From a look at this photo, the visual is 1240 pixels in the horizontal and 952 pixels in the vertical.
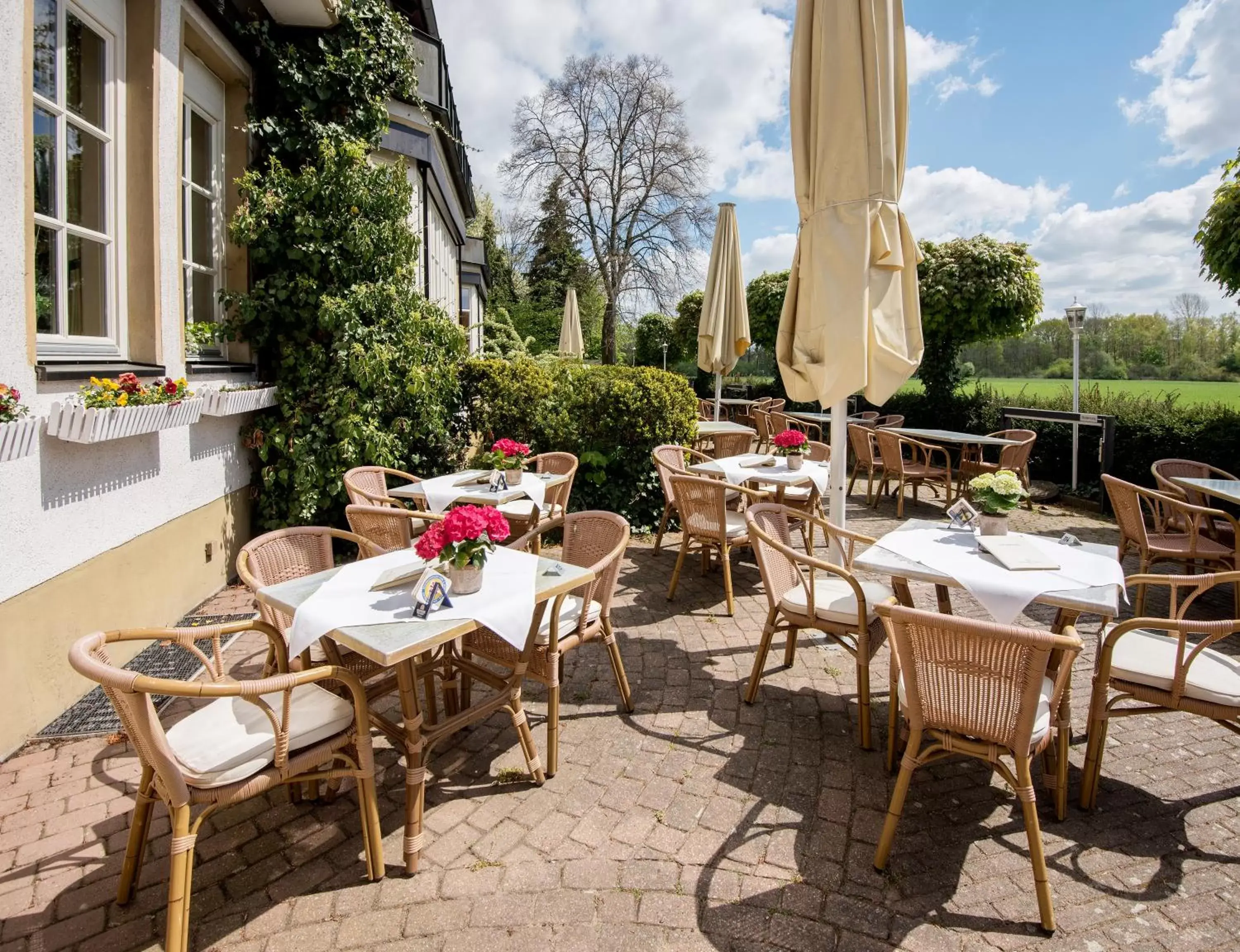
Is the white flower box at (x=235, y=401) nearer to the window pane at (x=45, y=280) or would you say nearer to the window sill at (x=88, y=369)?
the window sill at (x=88, y=369)

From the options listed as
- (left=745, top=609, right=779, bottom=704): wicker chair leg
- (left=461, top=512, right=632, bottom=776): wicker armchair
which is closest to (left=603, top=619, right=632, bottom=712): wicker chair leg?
(left=461, top=512, right=632, bottom=776): wicker armchair

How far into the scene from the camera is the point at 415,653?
6.68ft

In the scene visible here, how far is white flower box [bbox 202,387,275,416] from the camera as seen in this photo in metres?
4.30

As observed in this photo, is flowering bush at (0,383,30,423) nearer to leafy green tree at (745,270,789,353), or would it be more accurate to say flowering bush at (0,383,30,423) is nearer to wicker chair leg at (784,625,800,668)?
wicker chair leg at (784,625,800,668)

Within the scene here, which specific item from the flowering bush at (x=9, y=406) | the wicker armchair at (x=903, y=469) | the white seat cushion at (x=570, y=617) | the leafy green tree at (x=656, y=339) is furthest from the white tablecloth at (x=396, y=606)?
the leafy green tree at (x=656, y=339)

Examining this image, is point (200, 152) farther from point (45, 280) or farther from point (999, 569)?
point (999, 569)

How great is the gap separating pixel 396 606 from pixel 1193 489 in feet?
19.1

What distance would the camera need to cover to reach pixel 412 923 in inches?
77.6

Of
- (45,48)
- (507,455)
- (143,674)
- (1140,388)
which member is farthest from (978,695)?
(1140,388)

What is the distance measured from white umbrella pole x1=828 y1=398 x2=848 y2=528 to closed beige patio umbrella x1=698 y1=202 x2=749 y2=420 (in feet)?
13.7

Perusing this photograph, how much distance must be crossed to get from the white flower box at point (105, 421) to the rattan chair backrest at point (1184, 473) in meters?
6.81

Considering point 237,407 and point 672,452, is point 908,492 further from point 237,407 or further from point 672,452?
point 237,407

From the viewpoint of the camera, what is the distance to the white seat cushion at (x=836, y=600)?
3.06m

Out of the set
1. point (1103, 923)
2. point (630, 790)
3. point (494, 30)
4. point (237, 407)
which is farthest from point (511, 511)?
point (494, 30)
